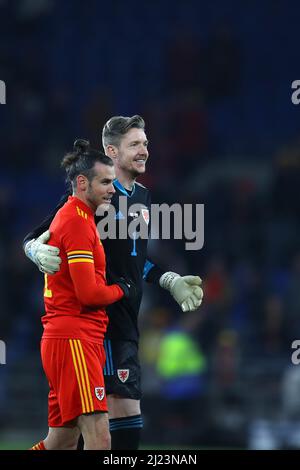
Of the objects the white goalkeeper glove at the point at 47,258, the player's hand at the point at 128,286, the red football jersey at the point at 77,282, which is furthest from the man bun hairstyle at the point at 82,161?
the player's hand at the point at 128,286

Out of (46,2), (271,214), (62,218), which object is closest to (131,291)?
(62,218)

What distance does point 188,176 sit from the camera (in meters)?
15.1

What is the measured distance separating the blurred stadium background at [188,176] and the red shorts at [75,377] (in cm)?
513

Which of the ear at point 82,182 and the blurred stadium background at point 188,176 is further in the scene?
the blurred stadium background at point 188,176

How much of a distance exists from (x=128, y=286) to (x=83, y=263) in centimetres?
48

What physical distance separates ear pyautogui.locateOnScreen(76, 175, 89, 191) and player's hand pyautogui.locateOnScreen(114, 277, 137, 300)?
545mm

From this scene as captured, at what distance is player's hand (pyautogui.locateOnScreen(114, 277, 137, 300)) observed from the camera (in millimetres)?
5993

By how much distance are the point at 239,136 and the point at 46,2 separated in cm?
418

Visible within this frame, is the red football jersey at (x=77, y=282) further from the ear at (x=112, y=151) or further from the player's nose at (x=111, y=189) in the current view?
the ear at (x=112, y=151)

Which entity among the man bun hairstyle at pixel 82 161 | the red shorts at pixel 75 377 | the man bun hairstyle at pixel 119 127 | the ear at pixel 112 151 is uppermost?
the man bun hairstyle at pixel 119 127

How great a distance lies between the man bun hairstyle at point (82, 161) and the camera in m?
5.89

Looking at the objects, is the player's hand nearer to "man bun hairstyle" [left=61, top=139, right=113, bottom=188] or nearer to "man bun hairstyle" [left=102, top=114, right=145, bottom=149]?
"man bun hairstyle" [left=61, top=139, right=113, bottom=188]

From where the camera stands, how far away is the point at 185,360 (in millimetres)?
12297

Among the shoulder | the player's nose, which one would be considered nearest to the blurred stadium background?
the player's nose
